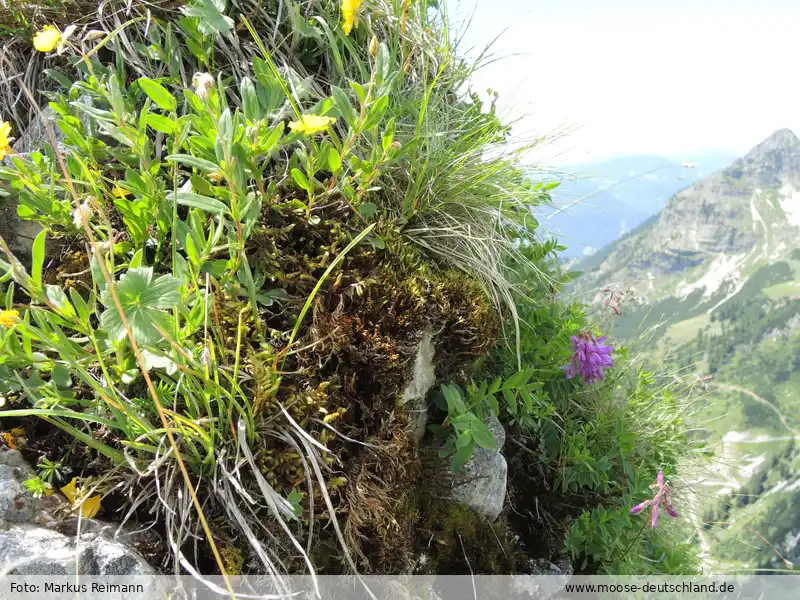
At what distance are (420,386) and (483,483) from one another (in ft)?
1.57

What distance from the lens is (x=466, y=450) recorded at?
1.74 metres

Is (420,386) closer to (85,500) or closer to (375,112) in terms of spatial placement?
(375,112)

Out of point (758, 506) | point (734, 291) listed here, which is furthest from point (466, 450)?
point (734, 291)

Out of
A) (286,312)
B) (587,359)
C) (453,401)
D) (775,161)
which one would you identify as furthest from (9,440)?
(775,161)

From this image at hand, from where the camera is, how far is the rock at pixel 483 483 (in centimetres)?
197

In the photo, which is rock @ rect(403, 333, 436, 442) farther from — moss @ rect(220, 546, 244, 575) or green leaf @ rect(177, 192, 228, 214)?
green leaf @ rect(177, 192, 228, 214)

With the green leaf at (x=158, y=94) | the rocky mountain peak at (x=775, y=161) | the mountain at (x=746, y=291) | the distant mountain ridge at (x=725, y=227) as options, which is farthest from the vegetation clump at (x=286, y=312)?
the rocky mountain peak at (x=775, y=161)

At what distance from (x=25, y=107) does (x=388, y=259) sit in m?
1.74

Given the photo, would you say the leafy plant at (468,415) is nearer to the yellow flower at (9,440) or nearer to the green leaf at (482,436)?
the green leaf at (482,436)

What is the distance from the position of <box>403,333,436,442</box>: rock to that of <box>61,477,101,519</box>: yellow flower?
0.92 meters

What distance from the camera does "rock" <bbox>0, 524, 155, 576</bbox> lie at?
1.24 metres

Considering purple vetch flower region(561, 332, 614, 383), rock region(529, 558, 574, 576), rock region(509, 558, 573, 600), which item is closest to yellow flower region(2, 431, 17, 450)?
rock region(509, 558, 573, 600)

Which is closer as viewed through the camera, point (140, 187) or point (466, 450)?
point (140, 187)

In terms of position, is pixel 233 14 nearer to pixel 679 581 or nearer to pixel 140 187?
pixel 140 187
